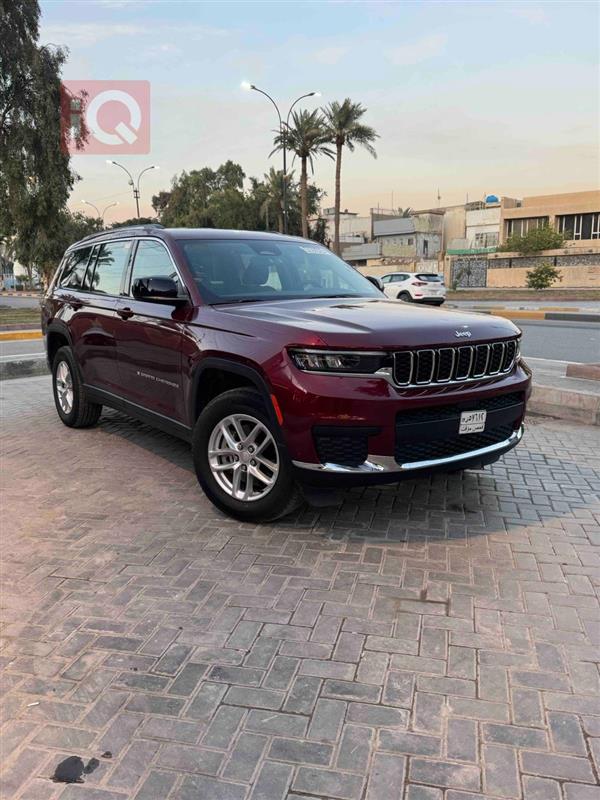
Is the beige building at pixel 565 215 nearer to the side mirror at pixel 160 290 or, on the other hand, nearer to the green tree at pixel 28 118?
the green tree at pixel 28 118

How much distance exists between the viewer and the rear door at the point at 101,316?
214 inches

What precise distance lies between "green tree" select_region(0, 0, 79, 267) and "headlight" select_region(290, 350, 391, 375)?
81.2ft

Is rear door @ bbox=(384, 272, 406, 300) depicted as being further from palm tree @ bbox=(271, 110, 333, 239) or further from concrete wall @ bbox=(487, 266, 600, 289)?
concrete wall @ bbox=(487, 266, 600, 289)

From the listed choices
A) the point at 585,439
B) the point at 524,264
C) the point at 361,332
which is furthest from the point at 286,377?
the point at 524,264

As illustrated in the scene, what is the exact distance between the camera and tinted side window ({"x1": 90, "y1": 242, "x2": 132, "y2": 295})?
5445 millimetres

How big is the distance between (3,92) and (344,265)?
2435cm

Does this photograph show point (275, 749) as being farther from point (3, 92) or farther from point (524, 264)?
point (524, 264)

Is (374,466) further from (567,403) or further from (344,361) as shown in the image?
(567,403)

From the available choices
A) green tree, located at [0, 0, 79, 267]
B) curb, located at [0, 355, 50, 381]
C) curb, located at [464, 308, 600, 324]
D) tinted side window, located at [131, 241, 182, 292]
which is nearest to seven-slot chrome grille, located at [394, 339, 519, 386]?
tinted side window, located at [131, 241, 182, 292]

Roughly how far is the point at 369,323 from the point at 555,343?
37.2ft

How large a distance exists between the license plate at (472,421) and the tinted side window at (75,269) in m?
4.12

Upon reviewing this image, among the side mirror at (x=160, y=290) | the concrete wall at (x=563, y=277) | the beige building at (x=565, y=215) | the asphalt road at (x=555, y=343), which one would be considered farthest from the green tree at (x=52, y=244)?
the beige building at (x=565, y=215)

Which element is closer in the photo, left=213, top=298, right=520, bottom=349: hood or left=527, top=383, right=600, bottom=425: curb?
left=213, top=298, right=520, bottom=349: hood

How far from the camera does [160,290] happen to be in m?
4.31
